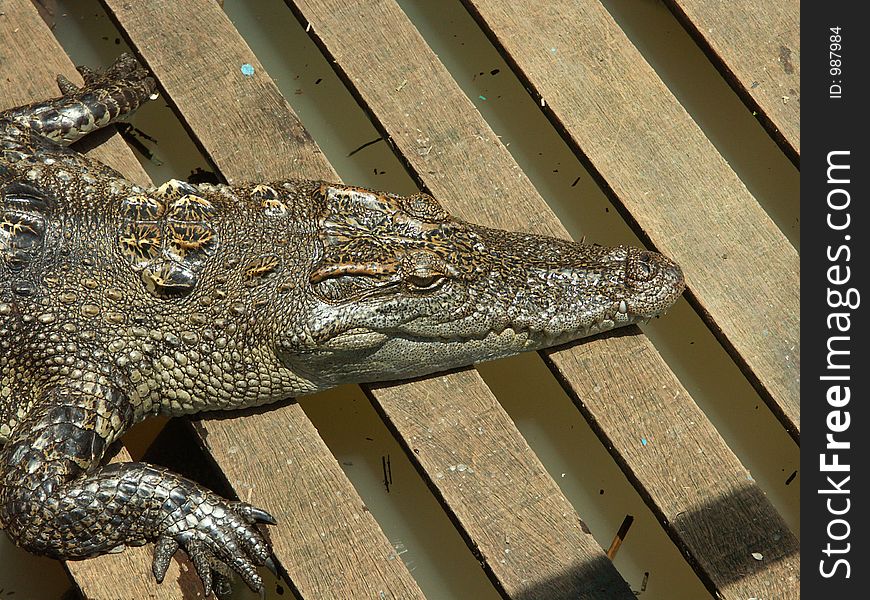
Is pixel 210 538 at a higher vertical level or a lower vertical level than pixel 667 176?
higher

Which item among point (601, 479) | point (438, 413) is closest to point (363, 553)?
point (438, 413)

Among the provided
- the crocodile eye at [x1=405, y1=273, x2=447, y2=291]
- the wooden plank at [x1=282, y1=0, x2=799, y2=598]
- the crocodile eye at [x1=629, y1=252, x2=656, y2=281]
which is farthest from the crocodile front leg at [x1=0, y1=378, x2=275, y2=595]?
the crocodile eye at [x1=629, y1=252, x2=656, y2=281]

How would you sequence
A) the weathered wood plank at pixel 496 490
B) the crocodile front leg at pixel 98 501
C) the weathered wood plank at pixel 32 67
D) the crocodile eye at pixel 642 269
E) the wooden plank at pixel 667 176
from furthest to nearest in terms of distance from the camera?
the weathered wood plank at pixel 32 67
the wooden plank at pixel 667 176
the crocodile eye at pixel 642 269
the weathered wood plank at pixel 496 490
the crocodile front leg at pixel 98 501

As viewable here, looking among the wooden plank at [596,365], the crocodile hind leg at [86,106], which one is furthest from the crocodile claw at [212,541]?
the crocodile hind leg at [86,106]

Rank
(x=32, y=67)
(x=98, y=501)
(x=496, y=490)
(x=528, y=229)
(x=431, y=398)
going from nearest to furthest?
(x=98, y=501)
(x=496, y=490)
(x=431, y=398)
(x=528, y=229)
(x=32, y=67)

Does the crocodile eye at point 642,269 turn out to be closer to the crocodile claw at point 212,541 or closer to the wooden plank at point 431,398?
the wooden plank at point 431,398

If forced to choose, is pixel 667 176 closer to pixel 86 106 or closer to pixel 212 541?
pixel 212 541

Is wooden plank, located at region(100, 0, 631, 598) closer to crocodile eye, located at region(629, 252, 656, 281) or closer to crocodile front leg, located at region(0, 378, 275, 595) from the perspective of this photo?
crocodile front leg, located at region(0, 378, 275, 595)

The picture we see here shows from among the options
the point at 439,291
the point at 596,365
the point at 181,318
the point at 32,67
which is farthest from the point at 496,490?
the point at 32,67
